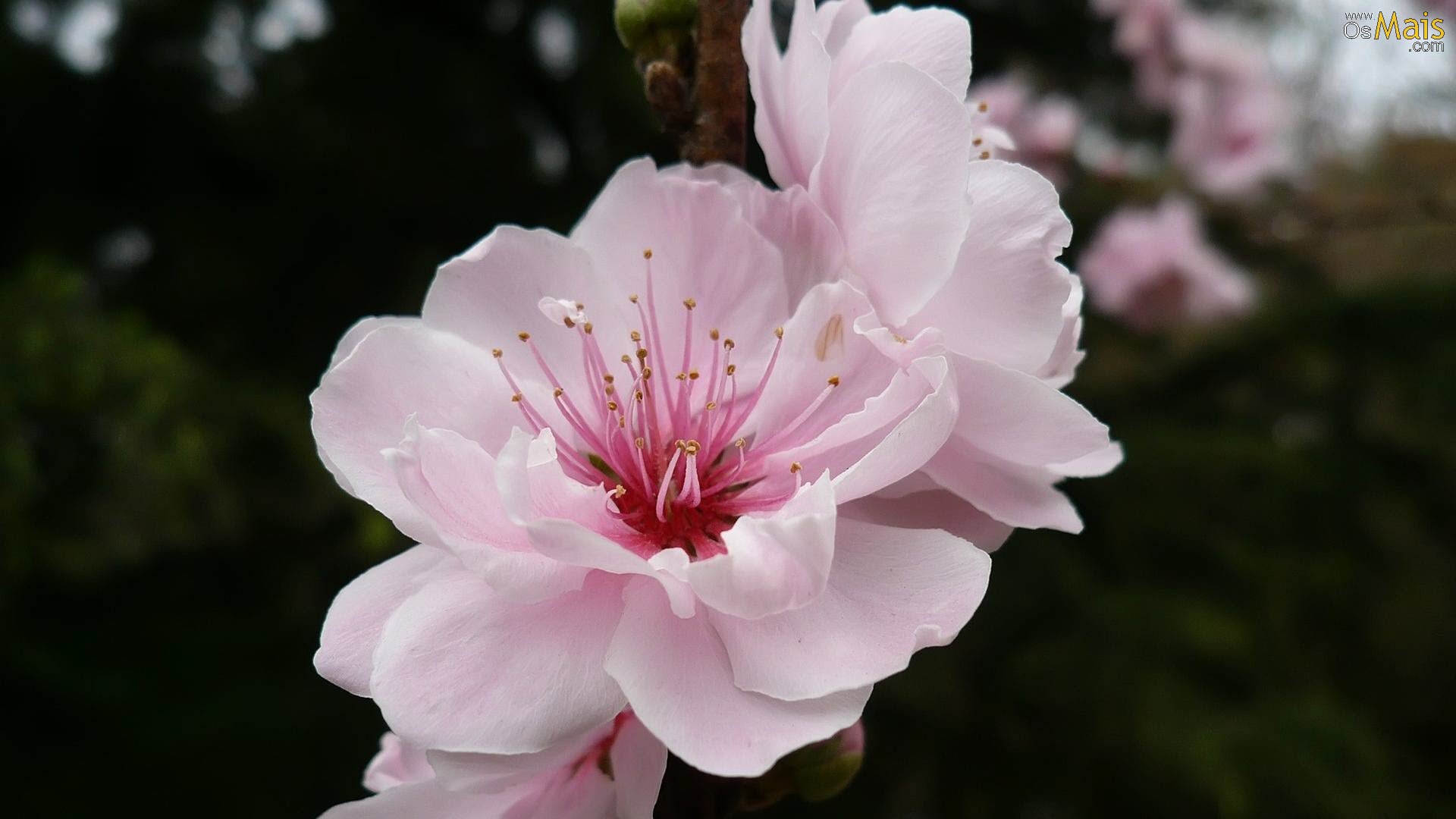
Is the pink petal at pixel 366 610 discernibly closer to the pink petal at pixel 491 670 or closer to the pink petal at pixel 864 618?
the pink petal at pixel 491 670

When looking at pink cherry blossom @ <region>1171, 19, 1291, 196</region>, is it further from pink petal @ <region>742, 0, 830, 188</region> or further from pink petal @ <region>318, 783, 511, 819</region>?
pink petal @ <region>318, 783, 511, 819</region>

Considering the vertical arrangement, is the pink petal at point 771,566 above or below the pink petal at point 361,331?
below

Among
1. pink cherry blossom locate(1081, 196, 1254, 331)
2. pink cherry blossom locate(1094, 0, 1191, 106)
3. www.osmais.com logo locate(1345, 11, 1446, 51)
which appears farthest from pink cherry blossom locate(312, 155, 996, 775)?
pink cherry blossom locate(1094, 0, 1191, 106)

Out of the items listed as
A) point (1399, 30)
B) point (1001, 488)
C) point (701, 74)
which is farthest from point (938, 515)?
point (1399, 30)

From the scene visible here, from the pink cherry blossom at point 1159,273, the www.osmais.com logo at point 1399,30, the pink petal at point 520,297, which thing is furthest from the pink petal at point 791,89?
the pink cherry blossom at point 1159,273

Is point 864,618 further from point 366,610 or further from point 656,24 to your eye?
point 656,24

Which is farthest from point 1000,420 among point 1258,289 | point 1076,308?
point 1258,289

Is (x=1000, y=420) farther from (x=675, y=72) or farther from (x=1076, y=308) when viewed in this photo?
(x=675, y=72)
